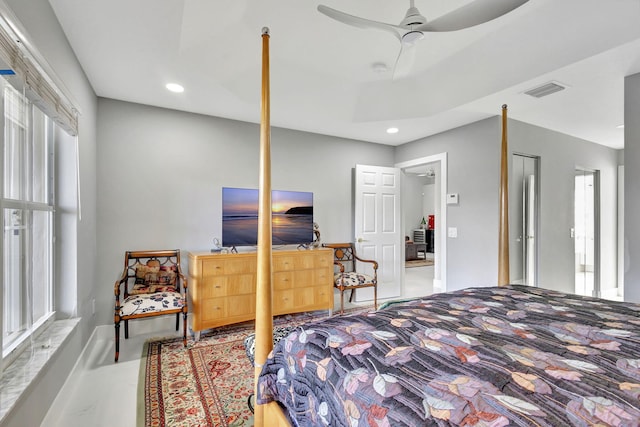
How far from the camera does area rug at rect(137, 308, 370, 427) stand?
1896mm

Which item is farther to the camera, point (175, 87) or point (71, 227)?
point (175, 87)

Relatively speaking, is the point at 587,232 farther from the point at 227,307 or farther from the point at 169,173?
the point at 169,173

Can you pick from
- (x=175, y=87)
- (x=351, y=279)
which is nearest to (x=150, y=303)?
(x=175, y=87)

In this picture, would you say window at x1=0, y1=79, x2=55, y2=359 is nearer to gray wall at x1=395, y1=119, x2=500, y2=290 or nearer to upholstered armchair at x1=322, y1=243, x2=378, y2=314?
upholstered armchair at x1=322, y1=243, x2=378, y2=314

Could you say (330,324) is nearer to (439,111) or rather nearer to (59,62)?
(59,62)

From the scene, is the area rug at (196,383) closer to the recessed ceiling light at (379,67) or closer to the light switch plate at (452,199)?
the recessed ceiling light at (379,67)

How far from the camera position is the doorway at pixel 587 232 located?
14.5ft

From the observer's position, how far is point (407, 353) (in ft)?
3.23

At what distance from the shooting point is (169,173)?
338 cm

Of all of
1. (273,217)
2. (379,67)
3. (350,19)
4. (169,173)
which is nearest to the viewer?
(350,19)

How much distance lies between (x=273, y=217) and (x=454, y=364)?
3.04 metres

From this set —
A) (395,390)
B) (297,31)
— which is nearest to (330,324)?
(395,390)

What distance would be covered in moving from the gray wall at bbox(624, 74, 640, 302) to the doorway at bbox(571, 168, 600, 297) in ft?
7.37

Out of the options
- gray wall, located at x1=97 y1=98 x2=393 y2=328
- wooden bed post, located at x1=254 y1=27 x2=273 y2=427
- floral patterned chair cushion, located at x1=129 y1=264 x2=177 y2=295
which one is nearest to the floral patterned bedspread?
wooden bed post, located at x1=254 y1=27 x2=273 y2=427
